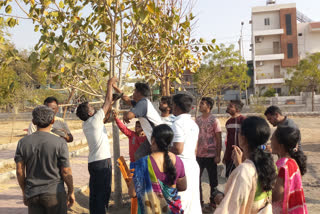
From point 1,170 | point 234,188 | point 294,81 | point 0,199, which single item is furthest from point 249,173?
point 294,81

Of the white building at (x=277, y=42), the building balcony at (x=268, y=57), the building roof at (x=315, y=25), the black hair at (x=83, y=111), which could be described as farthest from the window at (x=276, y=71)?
the black hair at (x=83, y=111)

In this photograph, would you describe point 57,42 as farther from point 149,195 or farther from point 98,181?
point 149,195

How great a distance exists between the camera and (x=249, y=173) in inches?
93.5

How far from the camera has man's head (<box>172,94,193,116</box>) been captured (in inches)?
Answer: 150

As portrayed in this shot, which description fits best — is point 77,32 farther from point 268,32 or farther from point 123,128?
point 268,32

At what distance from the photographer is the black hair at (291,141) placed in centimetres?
275

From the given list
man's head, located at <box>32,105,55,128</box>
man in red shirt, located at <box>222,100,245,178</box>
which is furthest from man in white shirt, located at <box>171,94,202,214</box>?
man in red shirt, located at <box>222,100,245,178</box>

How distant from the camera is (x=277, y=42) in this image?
44531 mm

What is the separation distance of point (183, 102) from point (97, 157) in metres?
1.37

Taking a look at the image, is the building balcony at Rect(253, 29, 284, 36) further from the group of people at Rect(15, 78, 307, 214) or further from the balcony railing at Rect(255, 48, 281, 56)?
the group of people at Rect(15, 78, 307, 214)

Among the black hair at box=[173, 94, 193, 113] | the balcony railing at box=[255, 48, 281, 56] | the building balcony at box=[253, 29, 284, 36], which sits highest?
the building balcony at box=[253, 29, 284, 36]

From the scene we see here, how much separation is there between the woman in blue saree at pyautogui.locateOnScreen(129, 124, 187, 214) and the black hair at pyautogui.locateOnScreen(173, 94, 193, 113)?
948 mm

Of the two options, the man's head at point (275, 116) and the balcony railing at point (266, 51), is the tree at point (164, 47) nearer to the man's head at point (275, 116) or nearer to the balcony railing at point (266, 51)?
the man's head at point (275, 116)

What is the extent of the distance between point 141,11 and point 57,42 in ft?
3.66
